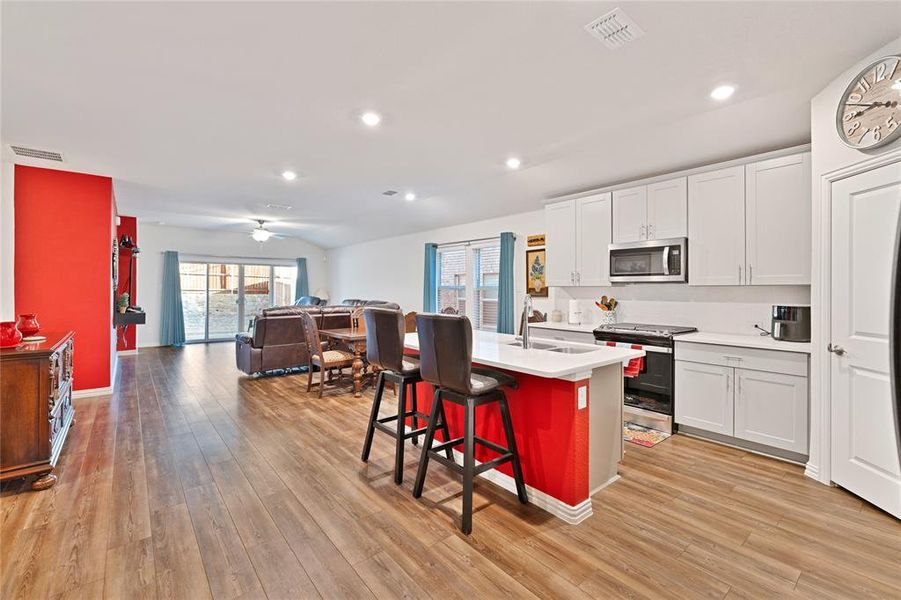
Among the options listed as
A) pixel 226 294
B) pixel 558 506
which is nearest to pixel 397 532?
pixel 558 506

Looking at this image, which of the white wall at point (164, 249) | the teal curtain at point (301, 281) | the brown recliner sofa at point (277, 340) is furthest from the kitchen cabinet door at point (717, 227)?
the white wall at point (164, 249)

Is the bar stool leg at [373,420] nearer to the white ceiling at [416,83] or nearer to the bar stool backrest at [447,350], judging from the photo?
the bar stool backrest at [447,350]

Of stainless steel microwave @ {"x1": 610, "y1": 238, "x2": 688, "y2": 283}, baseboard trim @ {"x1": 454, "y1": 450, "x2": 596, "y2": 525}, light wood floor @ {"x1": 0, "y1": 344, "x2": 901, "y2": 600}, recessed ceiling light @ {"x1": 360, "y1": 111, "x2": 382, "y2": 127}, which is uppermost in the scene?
recessed ceiling light @ {"x1": 360, "y1": 111, "x2": 382, "y2": 127}

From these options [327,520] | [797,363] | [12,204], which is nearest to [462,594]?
[327,520]

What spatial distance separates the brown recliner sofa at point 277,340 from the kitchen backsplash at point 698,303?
3.63 metres

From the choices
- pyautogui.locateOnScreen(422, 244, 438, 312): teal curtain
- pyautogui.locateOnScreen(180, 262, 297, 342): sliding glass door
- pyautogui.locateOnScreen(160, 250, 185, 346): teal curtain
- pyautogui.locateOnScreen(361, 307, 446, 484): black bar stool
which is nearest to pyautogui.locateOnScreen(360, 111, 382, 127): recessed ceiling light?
pyautogui.locateOnScreen(361, 307, 446, 484): black bar stool

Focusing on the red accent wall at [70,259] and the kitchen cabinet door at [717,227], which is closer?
the kitchen cabinet door at [717,227]

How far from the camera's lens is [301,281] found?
10.7 m

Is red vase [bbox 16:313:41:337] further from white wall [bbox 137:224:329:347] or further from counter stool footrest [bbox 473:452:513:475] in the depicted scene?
white wall [bbox 137:224:329:347]

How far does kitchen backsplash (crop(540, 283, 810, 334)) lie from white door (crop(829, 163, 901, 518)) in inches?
40.1

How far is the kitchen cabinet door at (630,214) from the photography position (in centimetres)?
416

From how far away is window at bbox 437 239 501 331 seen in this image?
21.6 feet

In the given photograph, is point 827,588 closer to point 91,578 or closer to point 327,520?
point 327,520

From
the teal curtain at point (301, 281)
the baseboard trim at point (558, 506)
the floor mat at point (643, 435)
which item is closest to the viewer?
the baseboard trim at point (558, 506)
